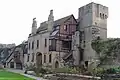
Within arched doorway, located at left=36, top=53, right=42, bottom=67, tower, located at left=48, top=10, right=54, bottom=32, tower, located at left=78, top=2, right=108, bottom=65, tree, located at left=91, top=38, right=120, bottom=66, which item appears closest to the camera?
tree, located at left=91, top=38, right=120, bottom=66

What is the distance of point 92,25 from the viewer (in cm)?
5075

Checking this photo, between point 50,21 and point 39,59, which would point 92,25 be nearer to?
point 50,21

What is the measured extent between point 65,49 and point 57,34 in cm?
410

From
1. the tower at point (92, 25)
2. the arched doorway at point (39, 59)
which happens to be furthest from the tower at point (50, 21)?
the tower at point (92, 25)

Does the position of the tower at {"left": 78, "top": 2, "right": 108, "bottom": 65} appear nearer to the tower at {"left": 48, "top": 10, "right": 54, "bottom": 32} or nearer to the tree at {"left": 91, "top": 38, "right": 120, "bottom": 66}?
the tree at {"left": 91, "top": 38, "right": 120, "bottom": 66}

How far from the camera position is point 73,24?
5803 cm

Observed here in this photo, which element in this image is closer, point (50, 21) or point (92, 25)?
point (92, 25)

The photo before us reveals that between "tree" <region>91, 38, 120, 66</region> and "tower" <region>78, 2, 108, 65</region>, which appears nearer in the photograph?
"tree" <region>91, 38, 120, 66</region>

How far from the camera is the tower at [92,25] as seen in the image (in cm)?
4962

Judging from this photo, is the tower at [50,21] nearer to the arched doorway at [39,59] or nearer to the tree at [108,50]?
the arched doorway at [39,59]

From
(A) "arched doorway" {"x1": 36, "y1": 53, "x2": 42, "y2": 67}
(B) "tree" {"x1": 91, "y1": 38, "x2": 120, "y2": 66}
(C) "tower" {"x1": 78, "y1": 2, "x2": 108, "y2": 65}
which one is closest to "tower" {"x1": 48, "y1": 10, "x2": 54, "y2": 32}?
(A) "arched doorway" {"x1": 36, "y1": 53, "x2": 42, "y2": 67}

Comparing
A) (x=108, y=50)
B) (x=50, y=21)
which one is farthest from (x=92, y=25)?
(x=50, y=21)

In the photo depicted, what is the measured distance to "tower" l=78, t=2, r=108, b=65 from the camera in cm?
4962

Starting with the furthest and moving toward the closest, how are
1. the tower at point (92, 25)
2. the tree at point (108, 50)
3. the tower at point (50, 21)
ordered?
the tower at point (50, 21)
the tower at point (92, 25)
the tree at point (108, 50)
